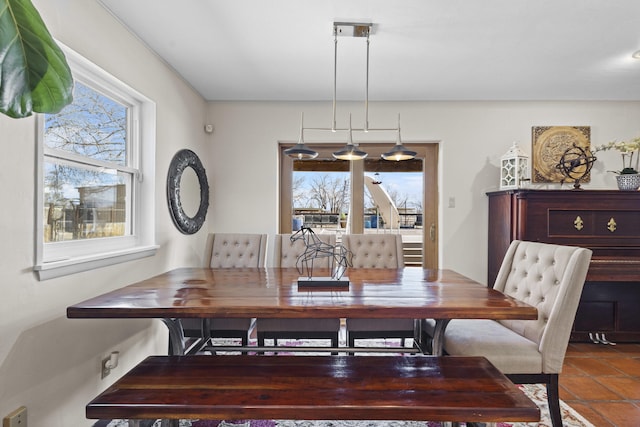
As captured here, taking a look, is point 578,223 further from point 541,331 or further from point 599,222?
point 541,331

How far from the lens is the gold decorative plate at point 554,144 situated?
12.6ft

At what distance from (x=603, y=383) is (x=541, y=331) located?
4.34 ft

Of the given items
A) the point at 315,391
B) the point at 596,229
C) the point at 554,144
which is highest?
the point at 554,144

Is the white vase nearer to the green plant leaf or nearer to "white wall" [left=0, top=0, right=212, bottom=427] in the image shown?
"white wall" [left=0, top=0, right=212, bottom=427]

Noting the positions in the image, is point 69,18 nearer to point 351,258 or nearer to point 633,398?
point 351,258

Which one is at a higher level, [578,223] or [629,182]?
[629,182]

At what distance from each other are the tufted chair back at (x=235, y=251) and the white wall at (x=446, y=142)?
0.94m

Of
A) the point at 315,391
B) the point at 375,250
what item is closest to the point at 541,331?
the point at 315,391

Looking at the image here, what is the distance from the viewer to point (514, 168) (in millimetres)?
3486

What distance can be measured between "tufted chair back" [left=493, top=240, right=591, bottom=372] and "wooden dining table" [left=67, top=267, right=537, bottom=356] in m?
0.24

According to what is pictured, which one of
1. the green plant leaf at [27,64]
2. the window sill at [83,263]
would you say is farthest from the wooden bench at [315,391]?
the green plant leaf at [27,64]

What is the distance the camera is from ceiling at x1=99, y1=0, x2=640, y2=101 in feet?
7.11

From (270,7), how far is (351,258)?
1.91 m

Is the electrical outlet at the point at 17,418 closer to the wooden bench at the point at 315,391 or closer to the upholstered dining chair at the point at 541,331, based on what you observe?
the wooden bench at the point at 315,391
